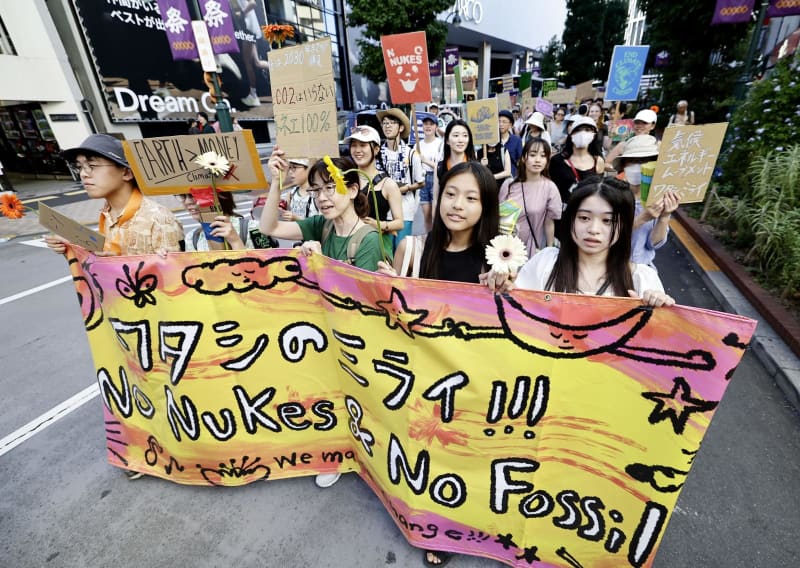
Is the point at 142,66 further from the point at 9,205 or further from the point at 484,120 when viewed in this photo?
the point at 9,205

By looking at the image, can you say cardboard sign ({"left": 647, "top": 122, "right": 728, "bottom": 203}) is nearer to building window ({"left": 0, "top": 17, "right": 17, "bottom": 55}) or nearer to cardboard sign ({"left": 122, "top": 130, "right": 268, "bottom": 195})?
cardboard sign ({"left": 122, "top": 130, "right": 268, "bottom": 195})

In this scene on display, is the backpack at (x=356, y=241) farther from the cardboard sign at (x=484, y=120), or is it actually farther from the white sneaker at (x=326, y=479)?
the cardboard sign at (x=484, y=120)

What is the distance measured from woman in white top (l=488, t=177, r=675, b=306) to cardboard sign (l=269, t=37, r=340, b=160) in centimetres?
135

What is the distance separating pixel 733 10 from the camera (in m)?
8.13

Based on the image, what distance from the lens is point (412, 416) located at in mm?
1610

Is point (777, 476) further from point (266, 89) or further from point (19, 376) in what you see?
point (266, 89)

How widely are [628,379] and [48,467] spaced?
130 inches

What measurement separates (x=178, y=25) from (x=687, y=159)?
1030 cm

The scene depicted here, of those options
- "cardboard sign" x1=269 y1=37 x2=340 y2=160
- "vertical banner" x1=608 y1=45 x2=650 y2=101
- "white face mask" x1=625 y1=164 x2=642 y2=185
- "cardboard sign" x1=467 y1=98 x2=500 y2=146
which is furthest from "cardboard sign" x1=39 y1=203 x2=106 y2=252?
"vertical banner" x1=608 y1=45 x2=650 y2=101

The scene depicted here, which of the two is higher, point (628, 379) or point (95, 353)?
point (628, 379)

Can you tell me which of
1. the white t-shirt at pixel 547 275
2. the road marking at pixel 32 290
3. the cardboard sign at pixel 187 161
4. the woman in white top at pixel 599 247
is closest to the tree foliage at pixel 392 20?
the road marking at pixel 32 290

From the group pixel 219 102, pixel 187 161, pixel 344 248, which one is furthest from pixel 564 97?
pixel 187 161

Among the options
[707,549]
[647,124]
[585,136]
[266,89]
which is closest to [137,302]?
[707,549]

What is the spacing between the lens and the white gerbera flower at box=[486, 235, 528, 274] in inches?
51.8
